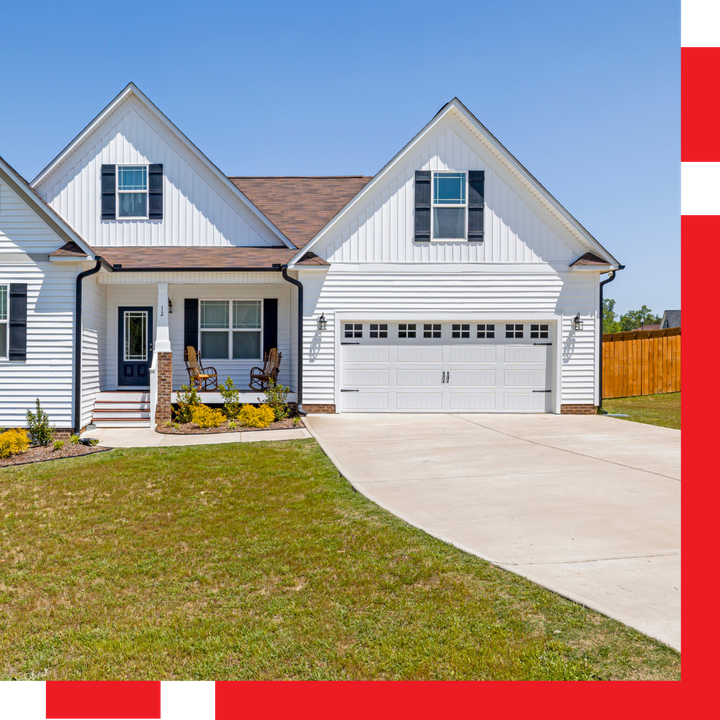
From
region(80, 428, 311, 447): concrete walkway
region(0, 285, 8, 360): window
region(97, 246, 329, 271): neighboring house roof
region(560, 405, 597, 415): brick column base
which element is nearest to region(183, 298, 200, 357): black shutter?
region(97, 246, 329, 271): neighboring house roof

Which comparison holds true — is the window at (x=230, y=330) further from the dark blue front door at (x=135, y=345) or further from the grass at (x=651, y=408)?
the grass at (x=651, y=408)

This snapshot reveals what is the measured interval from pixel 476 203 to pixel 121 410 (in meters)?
9.89

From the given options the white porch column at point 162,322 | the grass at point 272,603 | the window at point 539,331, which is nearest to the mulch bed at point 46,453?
the white porch column at point 162,322

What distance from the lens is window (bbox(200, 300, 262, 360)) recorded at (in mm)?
15117

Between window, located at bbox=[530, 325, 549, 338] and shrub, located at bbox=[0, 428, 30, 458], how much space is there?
452 inches

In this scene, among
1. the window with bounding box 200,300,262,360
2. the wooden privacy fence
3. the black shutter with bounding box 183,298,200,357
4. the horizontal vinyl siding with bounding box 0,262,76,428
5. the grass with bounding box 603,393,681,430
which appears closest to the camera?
the horizontal vinyl siding with bounding box 0,262,76,428

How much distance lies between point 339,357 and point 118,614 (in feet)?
34.9

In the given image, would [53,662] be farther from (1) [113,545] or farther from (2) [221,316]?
(2) [221,316]

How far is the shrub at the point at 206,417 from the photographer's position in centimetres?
1251

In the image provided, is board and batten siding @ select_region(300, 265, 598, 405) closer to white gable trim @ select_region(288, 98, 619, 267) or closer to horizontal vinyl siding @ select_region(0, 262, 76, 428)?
white gable trim @ select_region(288, 98, 619, 267)

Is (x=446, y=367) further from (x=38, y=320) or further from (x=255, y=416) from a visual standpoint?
(x=38, y=320)

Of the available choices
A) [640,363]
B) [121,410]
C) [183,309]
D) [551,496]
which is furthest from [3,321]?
[640,363]

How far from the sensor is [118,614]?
150 inches

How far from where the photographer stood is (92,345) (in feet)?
44.2
